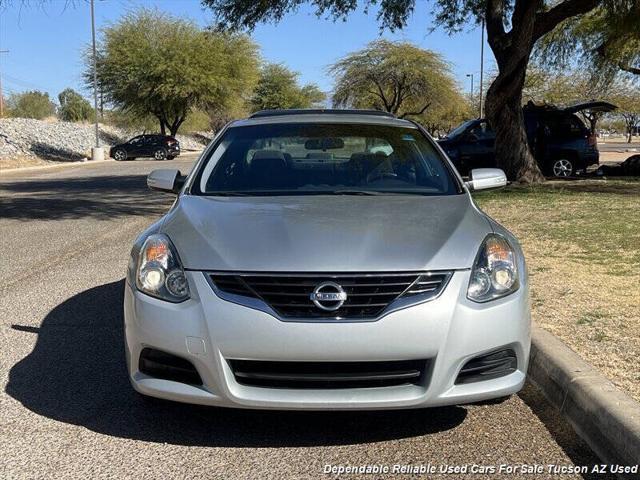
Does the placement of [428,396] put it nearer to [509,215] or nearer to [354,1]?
[509,215]

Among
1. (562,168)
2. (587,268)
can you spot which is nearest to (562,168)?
(562,168)

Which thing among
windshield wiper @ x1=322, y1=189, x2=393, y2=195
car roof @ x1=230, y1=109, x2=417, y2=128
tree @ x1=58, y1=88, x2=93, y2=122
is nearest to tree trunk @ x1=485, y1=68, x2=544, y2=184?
car roof @ x1=230, y1=109, x2=417, y2=128

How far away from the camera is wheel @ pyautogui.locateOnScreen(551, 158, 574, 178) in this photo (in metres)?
17.3

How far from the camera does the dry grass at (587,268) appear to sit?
436 cm

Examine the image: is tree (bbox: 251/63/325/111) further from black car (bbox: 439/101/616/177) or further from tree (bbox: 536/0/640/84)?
black car (bbox: 439/101/616/177)

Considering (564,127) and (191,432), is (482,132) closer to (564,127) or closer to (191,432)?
(564,127)

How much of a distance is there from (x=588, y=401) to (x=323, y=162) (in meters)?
2.37

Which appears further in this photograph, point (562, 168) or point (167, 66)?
point (167, 66)

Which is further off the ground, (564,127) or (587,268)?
(564,127)

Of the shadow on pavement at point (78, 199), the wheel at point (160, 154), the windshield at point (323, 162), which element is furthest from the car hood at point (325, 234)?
the wheel at point (160, 154)

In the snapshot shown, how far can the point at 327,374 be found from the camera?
307 centimetres

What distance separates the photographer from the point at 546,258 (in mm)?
7156

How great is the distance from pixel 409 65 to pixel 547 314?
137 ft

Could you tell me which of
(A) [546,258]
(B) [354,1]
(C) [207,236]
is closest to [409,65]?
(B) [354,1]
